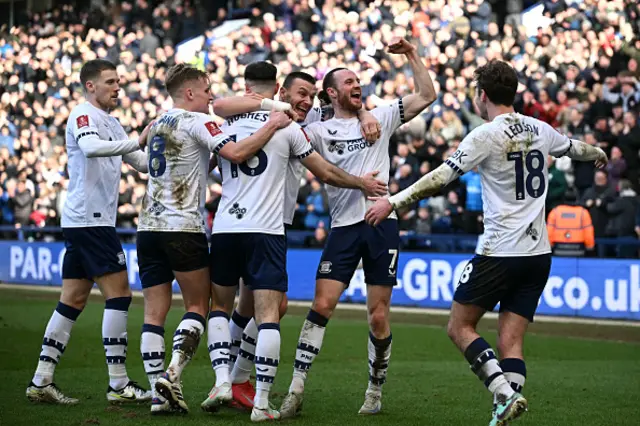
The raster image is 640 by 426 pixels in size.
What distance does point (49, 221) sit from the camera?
24281 millimetres

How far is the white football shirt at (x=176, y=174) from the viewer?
7.71 m

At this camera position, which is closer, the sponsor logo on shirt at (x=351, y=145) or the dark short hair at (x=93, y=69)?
the sponsor logo on shirt at (x=351, y=145)

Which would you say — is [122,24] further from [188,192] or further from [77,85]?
[188,192]

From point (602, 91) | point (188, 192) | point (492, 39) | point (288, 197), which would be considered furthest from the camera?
point (492, 39)

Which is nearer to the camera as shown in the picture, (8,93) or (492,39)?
(492,39)

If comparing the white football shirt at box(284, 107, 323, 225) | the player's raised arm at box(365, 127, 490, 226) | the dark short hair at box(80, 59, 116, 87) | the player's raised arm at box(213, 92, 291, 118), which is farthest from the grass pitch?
the dark short hair at box(80, 59, 116, 87)

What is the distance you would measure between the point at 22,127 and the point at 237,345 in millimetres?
22521

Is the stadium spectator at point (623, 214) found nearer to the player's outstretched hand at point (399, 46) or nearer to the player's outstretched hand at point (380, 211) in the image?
the player's outstretched hand at point (399, 46)

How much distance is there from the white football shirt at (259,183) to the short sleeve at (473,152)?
140cm

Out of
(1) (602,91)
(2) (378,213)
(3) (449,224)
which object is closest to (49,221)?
A: (3) (449,224)

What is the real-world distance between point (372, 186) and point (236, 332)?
1690 mm

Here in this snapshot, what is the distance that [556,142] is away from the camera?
7082mm

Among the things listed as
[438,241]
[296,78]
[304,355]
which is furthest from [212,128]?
[438,241]

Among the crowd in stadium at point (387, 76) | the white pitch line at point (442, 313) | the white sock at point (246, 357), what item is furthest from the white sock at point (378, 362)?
the crowd in stadium at point (387, 76)
